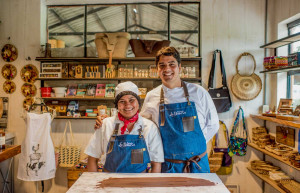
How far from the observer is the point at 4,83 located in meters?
3.97

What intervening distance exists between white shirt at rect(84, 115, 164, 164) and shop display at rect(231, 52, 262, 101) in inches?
88.7

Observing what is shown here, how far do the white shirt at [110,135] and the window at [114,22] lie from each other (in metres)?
2.28

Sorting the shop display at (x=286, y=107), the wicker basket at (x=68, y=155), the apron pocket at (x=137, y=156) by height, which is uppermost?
the shop display at (x=286, y=107)

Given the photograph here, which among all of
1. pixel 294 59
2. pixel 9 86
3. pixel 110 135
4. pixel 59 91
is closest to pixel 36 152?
pixel 59 91

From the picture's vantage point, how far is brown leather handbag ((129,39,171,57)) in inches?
140

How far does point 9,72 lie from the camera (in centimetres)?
396

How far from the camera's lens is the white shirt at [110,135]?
1834mm

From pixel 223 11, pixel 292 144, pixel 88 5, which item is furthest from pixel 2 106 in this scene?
pixel 292 144

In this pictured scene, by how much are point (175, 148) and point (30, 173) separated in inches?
88.7

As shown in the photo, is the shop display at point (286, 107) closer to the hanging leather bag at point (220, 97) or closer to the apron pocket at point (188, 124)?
the hanging leather bag at point (220, 97)

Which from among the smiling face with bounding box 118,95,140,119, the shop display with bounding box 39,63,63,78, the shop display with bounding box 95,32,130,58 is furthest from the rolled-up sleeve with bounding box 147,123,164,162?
the shop display with bounding box 39,63,63,78

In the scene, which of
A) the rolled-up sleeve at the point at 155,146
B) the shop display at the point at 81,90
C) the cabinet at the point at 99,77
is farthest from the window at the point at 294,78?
the shop display at the point at 81,90

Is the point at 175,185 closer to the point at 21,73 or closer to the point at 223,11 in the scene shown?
the point at 223,11

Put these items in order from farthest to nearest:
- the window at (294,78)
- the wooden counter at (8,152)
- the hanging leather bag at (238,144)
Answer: the hanging leather bag at (238,144) → the window at (294,78) → the wooden counter at (8,152)
